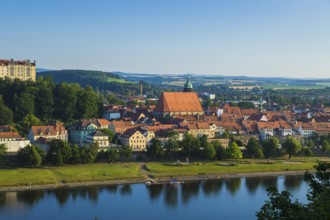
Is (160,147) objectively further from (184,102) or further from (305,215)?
(305,215)

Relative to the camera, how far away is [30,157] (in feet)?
94.0

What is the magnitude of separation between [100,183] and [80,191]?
6.15 feet

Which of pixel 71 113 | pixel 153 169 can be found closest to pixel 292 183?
pixel 153 169

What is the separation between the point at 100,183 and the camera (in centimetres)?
2720

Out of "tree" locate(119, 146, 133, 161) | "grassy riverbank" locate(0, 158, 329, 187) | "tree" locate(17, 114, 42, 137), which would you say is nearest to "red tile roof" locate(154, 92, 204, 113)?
"tree" locate(17, 114, 42, 137)

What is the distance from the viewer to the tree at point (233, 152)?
112 ft

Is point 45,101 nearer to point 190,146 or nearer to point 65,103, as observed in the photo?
point 65,103

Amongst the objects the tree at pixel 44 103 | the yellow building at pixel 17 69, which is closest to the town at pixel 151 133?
the yellow building at pixel 17 69

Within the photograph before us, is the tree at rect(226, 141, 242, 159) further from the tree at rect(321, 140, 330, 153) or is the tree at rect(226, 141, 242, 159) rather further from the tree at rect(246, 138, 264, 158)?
the tree at rect(321, 140, 330, 153)

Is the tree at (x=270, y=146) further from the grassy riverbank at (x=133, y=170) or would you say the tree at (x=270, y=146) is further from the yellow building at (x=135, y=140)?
the yellow building at (x=135, y=140)

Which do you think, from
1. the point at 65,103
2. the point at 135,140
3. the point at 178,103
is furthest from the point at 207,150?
the point at 178,103

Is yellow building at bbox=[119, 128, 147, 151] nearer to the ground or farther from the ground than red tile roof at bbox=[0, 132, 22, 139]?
nearer to the ground

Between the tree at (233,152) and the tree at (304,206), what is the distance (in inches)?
917

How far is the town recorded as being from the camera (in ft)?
106
